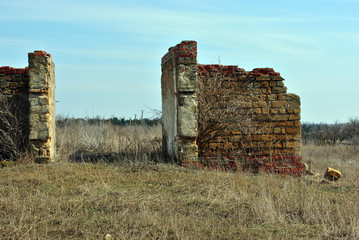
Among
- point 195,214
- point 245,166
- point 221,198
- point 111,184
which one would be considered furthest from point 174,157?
point 195,214

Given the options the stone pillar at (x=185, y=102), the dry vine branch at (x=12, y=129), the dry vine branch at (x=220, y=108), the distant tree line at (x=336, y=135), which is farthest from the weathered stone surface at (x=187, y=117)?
the distant tree line at (x=336, y=135)

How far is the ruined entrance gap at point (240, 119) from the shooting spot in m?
9.38

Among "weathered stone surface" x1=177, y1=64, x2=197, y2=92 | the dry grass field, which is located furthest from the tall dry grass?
"weathered stone surface" x1=177, y1=64, x2=197, y2=92

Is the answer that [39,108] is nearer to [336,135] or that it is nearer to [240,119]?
[240,119]

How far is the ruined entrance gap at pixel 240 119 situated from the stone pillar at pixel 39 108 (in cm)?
280

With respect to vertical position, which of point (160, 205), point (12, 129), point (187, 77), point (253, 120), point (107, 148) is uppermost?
point (187, 77)

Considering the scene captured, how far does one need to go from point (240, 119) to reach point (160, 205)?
4208 millimetres

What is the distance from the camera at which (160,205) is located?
591cm

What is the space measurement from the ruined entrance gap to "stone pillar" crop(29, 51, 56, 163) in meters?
2.80

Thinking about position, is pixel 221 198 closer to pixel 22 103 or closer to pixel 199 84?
pixel 199 84

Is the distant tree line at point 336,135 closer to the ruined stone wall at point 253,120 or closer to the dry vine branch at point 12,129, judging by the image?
the ruined stone wall at point 253,120

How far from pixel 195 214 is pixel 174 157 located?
3728 millimetres

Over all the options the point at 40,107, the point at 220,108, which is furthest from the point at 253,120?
the point at 40,107

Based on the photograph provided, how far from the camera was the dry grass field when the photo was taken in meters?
4.84
